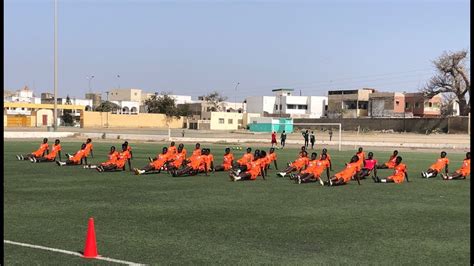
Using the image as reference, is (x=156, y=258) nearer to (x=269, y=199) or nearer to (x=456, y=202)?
(x=269, y=199)

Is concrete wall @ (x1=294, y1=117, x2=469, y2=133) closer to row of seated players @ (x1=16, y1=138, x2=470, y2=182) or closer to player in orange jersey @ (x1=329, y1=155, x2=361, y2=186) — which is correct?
row of seated players @ (x1=16, y1=138, x2=470, y2=182)

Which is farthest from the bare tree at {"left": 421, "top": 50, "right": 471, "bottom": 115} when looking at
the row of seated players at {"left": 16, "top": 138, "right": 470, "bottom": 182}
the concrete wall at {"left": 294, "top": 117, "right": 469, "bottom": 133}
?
the row of seated players at {"left": 16, "top": 138, "right": 470, "bottom": 182}

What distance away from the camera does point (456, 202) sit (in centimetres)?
1388

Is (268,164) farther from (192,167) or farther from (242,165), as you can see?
(192,167)

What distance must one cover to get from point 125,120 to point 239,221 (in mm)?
80630

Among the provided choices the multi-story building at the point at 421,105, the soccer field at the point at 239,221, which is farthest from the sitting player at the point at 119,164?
the multi-story building at the point at 421,105

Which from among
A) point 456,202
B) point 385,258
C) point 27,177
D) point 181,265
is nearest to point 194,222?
point 181,265

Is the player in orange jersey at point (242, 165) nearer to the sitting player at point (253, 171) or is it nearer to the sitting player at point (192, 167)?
the sitting player at point (253, 171)

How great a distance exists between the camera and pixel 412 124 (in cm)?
7106

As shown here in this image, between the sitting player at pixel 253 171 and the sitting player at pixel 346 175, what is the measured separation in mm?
2859

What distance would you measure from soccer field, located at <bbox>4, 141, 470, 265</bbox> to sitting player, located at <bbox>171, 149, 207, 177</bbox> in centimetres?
159

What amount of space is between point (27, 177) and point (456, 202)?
45.0ft

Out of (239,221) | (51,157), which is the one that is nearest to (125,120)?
(51,157)

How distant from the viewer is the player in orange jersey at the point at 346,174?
1736 centimetres
